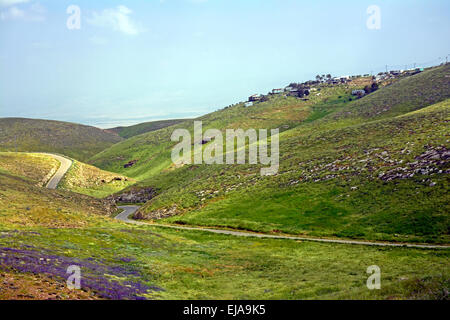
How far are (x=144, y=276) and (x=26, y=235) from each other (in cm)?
1406

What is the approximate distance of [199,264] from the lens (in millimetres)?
36250

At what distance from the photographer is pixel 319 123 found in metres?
132

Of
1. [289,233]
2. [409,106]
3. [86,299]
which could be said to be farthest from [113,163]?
[86,299]

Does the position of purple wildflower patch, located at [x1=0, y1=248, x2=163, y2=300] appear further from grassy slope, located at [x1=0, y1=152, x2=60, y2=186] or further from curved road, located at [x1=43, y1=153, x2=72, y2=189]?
grassy slope, located at [x1=0, y1=152, x2=60, y2=186]

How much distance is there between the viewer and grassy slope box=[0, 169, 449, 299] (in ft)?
75.6

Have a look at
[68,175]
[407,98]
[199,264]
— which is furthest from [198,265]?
[407,98]

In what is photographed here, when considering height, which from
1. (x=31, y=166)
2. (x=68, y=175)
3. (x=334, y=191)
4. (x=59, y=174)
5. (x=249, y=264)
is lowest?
(x=249, y=264)

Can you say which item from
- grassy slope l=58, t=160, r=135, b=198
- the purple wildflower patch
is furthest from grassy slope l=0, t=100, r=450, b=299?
grassy slope l=58, t=160, r=135, b=198

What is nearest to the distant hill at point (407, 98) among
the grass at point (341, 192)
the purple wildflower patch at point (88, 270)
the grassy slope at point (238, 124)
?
the grassy slope at point (238, 124)

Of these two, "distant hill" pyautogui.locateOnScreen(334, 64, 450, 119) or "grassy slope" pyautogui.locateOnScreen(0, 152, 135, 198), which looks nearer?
"grassy slope" pyautogui.locateOnScreen(0, 152, 135, 198)

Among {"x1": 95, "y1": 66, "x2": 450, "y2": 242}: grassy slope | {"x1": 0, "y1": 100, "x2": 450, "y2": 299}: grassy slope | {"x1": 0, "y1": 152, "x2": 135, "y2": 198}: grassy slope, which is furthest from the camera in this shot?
{"x1": 0, "y1": 152, "x2": 135, "y2": 198}: grassy slope

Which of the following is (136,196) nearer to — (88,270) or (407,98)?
(88,270)

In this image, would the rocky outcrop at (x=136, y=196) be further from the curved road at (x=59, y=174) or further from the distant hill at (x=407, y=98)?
the distant hill at (x=407, y=98)
